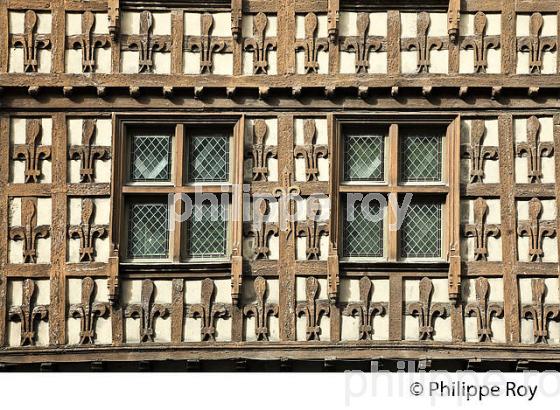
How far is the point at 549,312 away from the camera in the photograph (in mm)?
19578

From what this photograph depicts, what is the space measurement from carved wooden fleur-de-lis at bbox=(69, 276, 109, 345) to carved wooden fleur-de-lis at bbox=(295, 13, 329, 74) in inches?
129

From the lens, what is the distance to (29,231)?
778 inches

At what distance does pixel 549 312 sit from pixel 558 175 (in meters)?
1.46

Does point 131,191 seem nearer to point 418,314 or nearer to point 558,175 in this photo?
point 418,314

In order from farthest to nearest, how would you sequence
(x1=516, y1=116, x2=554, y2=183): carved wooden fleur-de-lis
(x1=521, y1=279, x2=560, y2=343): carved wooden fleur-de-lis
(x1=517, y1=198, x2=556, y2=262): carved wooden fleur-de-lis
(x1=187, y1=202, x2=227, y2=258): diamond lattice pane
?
1. (x1=187, y1=202, x2=227, y2=258): diamond lattice pane
2. (x1=516, y1=116, x2=554, y2=183): carved wooden fleur-de-lis
3. (x1=517, y1=198, x2=556, y2=262): carved wooden fleur-de-lis
4. (x1=521, y1=279, x2=560, y2=343): carved wooden fleur-de-lis

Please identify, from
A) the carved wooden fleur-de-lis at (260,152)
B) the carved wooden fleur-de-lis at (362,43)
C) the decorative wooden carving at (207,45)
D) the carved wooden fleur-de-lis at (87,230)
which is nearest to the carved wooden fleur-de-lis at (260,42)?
the decorative wooden carving at (207,45)

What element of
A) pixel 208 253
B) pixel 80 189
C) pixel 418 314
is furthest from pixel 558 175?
pixel 80 189

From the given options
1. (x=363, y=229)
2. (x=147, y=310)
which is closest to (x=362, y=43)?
(x=363, y=229)

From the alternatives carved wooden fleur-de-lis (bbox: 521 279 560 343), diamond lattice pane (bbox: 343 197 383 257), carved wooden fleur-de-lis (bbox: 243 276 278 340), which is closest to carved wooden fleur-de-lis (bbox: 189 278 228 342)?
carved wooden fleur-de-lis (bbox: 243 276 278 340)

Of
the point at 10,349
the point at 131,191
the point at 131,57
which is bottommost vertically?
A: the point at 10,349

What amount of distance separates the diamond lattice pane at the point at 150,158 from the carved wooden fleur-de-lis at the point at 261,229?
1.05 meters

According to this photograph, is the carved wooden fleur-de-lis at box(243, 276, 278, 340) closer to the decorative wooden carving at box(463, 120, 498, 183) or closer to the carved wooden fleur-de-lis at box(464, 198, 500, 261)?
the carved wooden fleur-de-lis at box(464, 198, 500, 261)

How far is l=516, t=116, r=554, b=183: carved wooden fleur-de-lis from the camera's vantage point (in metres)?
19.9

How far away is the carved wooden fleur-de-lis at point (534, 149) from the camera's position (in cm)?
1988
